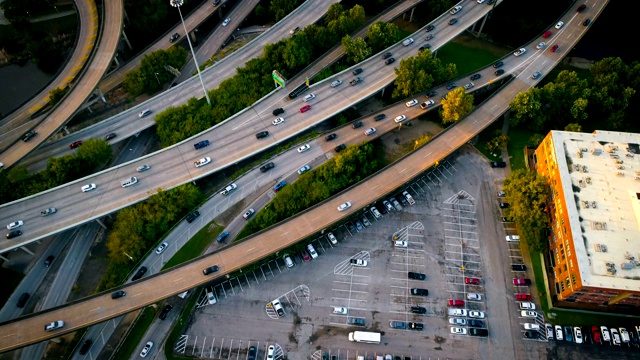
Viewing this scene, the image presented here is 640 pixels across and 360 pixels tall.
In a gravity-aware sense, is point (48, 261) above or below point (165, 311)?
above

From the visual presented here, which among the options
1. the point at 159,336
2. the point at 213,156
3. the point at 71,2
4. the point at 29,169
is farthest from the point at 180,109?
the point at 71,2

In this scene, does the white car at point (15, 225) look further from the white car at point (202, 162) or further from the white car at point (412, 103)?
the white car at point (412, 103)

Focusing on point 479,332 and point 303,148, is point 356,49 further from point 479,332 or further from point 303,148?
point 479,332

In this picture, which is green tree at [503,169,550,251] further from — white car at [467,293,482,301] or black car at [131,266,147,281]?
black car at [131,266,147,281]

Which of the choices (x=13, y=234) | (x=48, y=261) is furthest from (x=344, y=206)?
(x=13, y=234)

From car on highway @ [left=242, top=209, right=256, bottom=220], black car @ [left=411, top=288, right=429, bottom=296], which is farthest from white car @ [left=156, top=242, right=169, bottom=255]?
black car @ [left=411, top=288, right=429, bottom=296]

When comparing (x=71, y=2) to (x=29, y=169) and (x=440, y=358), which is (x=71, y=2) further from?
(x=440, y=358)

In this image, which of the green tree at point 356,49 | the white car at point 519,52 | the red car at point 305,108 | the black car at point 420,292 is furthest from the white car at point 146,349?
the white car at point 519,52
